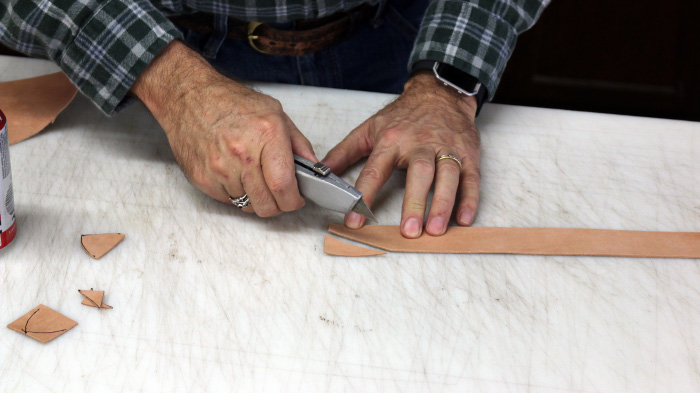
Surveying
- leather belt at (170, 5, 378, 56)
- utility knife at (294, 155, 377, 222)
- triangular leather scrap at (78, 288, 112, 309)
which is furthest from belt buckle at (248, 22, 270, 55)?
triangular leather scrap at (78, 288, 112, 309)

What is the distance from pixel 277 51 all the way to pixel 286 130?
433mm

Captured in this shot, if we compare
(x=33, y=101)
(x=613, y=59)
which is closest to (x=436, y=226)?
(x=33, y=101)

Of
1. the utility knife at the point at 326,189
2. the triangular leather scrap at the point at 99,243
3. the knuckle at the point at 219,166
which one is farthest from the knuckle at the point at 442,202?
the triangular leather scrap at the point at 99,243

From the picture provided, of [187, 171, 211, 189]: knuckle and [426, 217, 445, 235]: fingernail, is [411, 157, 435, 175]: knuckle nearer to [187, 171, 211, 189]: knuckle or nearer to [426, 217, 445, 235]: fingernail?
[426, 217, 445, 235]: fingernail

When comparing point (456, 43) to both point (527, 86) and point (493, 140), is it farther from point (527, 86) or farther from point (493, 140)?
point (527, 86)

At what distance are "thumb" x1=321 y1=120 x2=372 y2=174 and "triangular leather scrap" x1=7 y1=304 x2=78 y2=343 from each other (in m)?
0.47

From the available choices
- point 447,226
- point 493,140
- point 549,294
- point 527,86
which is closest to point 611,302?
point 549,294

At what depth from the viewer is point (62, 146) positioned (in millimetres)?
1099

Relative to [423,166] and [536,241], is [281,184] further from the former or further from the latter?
[536,241]

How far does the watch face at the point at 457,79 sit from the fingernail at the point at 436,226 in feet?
1.05

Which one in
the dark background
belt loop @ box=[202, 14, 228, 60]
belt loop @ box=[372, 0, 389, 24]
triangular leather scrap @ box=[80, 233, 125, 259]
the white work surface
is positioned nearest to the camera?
the white work surface

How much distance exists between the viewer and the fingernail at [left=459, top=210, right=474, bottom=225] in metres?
1.00

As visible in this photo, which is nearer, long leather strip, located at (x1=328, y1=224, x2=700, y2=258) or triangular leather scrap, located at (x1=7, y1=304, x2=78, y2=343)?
triangular leather scrap, located at (x1=7, y1=304, x2=78, y2=343)

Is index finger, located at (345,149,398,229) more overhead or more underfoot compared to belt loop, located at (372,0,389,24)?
more underfoot
